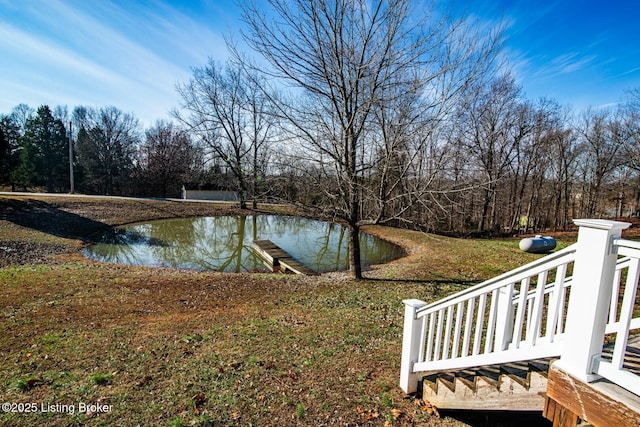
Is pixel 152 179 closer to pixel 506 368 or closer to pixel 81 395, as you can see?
pixel 81 395

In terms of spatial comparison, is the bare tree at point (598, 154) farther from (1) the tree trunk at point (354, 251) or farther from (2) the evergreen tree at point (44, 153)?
(2) the evergreen tree at point (44, 153)

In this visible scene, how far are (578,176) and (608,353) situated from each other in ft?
87.2

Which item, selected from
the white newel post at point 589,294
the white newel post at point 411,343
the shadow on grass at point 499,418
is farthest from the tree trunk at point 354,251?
the white newel post at point 589,294

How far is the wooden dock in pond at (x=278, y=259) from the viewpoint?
→ 10469 mm

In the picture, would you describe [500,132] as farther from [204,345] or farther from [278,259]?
[204,345]

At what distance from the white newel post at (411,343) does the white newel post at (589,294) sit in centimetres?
140

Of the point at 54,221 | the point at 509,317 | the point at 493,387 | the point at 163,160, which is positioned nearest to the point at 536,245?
the point at 493,387

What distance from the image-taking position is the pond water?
39.5 feet

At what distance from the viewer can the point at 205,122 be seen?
21.5 m

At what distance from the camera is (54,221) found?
1612 cm

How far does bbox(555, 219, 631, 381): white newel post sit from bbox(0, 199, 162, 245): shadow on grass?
1576 centimetres

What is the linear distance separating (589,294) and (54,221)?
20.8 m

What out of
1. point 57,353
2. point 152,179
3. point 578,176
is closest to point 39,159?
point 152,179

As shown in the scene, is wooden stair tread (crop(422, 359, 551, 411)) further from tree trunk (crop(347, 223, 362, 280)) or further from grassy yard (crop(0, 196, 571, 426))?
tree trunk (crop(347, 223, 362, 280))
